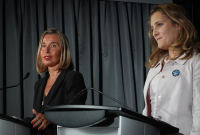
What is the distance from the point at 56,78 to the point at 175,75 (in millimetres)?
893

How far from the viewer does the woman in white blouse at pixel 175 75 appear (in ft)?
4.01

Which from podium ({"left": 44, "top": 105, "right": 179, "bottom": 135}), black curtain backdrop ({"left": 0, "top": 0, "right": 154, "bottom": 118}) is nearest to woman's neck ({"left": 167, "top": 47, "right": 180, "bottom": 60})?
podium ({"left": 44, "top": 105, "right": 179, "bottom": 135})

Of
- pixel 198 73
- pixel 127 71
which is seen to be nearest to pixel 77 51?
pixel 127 71

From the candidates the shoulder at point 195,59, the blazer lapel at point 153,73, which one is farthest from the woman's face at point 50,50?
the shoulder at point 195,59

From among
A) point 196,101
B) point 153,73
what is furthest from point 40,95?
point 196,101

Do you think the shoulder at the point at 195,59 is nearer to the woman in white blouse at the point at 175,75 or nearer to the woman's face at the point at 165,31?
the woman in white blouse at the point at 175,75

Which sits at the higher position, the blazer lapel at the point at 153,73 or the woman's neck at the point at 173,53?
the woman's neck at the point at 173,53

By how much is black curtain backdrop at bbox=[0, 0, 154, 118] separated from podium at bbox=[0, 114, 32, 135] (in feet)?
6.83

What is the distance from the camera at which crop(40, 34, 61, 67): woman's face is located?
1.87 metres

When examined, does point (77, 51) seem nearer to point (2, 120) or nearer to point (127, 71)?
point (127, 71)

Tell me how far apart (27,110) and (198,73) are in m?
2.45

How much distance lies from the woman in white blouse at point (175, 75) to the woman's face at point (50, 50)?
2.56 ft

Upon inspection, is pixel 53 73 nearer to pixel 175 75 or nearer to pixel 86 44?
pixel 175 75

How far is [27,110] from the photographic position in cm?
313
